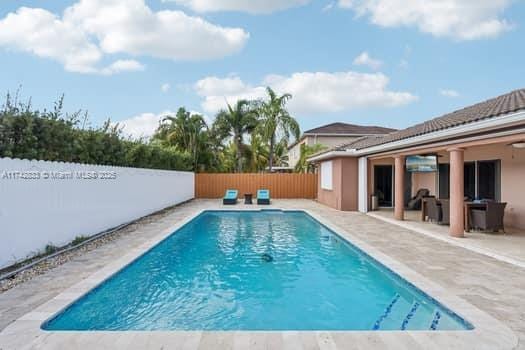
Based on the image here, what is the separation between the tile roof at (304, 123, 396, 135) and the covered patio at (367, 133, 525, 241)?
16.9m

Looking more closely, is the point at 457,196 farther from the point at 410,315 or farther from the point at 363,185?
the point at 363,185

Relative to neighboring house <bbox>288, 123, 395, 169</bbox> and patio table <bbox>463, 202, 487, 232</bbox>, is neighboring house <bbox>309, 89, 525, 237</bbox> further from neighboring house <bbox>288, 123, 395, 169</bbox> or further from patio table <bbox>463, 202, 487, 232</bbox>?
neighboring house <bbox>288, 123, 395, 169</bbox>

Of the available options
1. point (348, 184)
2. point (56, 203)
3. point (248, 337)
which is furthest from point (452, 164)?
point (56, 203)

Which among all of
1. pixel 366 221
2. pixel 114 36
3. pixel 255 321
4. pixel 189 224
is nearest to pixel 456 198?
pixel 366 221

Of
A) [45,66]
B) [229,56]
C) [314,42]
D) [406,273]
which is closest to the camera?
[406,273]

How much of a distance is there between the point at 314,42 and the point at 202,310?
1575cm

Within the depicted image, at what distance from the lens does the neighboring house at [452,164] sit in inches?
311

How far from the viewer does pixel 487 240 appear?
8.78 m

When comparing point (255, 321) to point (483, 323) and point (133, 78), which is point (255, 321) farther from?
point (133, 78)

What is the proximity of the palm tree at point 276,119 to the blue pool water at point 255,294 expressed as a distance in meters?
15.0

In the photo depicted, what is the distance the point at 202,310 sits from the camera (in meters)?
5.03

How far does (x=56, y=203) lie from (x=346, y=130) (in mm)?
28766

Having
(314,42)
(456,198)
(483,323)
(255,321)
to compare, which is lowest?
(255,321)

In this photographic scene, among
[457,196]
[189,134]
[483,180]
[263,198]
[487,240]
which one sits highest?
[189,134]
